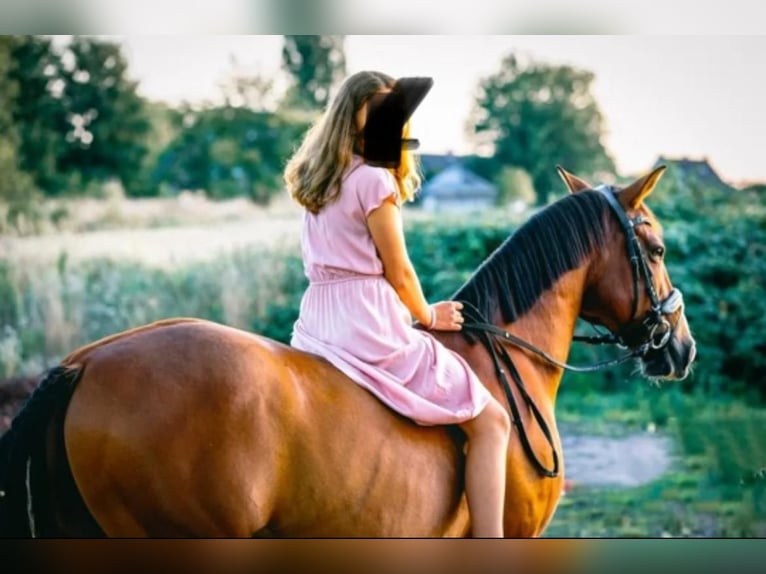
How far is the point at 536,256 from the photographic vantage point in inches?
148

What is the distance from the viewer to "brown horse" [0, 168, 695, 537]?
114 inches

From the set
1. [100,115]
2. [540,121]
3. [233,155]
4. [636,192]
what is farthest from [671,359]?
[100,115]

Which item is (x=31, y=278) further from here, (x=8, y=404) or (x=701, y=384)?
(x=701, y=384)

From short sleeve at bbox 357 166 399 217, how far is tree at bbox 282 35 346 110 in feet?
7.05

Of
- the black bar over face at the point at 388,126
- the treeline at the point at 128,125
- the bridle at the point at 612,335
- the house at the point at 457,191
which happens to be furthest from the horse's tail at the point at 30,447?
the house at the point at 457,191

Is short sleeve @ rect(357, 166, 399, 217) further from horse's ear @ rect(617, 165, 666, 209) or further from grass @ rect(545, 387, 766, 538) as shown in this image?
grass @ rect(545, 387, 766, 538)

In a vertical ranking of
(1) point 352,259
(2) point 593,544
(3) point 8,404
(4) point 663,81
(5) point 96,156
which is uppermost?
(4) point 663,81

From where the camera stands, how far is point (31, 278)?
5.50 meters

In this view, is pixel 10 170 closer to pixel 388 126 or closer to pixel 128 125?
pixel 128 125

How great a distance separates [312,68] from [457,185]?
933 mm

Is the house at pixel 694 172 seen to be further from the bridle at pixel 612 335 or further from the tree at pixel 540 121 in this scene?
the bridle at pixel 612 335

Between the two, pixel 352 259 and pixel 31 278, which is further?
pixel 31 278

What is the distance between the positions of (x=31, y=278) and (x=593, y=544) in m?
3.00

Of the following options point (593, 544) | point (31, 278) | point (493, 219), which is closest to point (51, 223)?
point (31, 278)
